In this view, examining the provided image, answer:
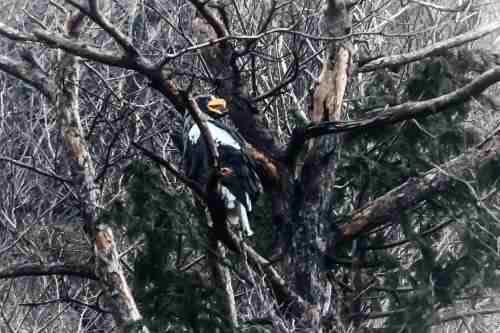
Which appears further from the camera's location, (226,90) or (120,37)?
(226,90)

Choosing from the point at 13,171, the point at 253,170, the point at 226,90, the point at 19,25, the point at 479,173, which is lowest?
the point at 479,173

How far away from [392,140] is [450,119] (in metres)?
0.36

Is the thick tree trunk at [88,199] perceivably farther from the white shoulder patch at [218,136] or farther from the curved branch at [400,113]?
the curved branch at [400,113]

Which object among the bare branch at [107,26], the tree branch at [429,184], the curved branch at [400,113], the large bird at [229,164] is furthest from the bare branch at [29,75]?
the tree branch at [429,184]

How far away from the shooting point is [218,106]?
557cm

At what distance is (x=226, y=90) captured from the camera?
17.4 ft

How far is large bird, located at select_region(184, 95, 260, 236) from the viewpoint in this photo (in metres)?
5.21

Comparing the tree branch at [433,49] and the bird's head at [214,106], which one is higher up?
the bird's head at [214,106]

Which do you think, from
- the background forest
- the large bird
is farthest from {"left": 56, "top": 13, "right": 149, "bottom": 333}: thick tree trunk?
the large bird

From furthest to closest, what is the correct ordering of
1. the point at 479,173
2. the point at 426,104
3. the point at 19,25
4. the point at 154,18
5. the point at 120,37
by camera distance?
the point at 154,18, the point at 19,25, the point at 479,173, the point at 426,104, the point at 120,37

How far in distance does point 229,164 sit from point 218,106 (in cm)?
42

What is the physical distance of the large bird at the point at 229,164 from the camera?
5.21 m

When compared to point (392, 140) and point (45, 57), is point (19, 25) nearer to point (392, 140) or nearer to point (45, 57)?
point (45, 57)

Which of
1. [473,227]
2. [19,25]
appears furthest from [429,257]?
[19,25]
